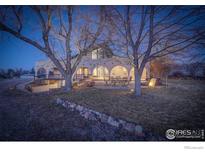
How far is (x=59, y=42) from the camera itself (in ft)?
13.3

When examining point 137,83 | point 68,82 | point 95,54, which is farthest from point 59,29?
point 137,83

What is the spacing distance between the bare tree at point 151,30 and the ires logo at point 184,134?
54.5 inches

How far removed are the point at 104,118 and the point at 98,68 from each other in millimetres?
2891

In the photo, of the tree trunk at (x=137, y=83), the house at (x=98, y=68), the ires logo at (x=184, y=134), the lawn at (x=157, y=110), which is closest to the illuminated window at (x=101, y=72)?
the house at (x=98, y=68)

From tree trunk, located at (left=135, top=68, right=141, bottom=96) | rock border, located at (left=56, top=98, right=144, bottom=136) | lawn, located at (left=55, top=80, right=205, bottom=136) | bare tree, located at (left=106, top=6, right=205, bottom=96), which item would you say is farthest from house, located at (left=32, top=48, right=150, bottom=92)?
rock border, located at (left=56, top=98, right=144, bottom=136)

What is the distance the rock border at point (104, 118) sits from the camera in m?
2.02

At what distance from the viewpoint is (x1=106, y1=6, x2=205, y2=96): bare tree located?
280 cm

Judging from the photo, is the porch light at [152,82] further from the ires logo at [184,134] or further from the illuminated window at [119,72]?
the ires logo at [184,134]

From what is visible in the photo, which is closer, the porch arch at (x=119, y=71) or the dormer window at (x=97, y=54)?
the porch arch at (x=119, y=71)

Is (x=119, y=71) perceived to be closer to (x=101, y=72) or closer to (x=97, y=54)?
(x=101, y=72)

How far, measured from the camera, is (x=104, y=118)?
7.69 ft
